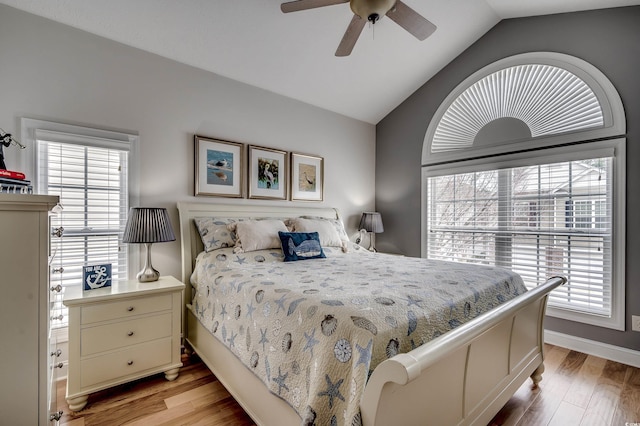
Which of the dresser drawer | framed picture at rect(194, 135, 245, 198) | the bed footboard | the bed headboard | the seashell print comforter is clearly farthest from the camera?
framed picture at rect(194, 135, 245, 198)

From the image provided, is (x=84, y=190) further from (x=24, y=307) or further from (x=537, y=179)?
(x=537, y=179)

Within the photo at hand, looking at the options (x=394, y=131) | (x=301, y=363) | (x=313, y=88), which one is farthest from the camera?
(x=394, y=131)

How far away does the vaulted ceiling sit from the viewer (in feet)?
7.39

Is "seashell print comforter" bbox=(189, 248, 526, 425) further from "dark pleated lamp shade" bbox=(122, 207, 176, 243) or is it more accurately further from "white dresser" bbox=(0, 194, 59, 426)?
"white dresser" bbox=(0, 194, 59, 426)

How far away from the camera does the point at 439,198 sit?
150 inches

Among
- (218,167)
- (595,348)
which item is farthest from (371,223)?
(595,348)

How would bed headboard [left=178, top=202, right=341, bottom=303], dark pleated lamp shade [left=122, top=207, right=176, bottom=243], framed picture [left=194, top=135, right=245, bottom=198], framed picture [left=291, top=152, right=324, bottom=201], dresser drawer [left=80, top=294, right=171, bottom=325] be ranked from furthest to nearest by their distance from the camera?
1. framed picture [left=291, top=152, right=324, bottom=201]
2. framed picture [left=194, top=135, right=245, bottom=198]
3. bed headboard [left=178, top=202, right=341, bottom=303]
4. dark pleated lamp shade [left=122, top=207, right=176, bottom=243]
5. dresser drawer [left=80, top=294, right=171, bottom=325]

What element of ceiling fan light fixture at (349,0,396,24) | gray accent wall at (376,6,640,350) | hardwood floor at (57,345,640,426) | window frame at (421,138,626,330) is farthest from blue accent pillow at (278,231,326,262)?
window frame at (421,138,626,330)

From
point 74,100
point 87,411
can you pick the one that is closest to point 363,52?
point 74,100

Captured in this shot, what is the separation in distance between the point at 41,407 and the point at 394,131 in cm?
421

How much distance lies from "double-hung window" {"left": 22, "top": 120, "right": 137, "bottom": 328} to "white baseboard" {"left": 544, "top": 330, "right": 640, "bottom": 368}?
13.0ft

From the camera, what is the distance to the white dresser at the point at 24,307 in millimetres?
982

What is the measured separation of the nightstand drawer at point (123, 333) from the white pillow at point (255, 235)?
740mm

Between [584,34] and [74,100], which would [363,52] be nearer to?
[584,34]
